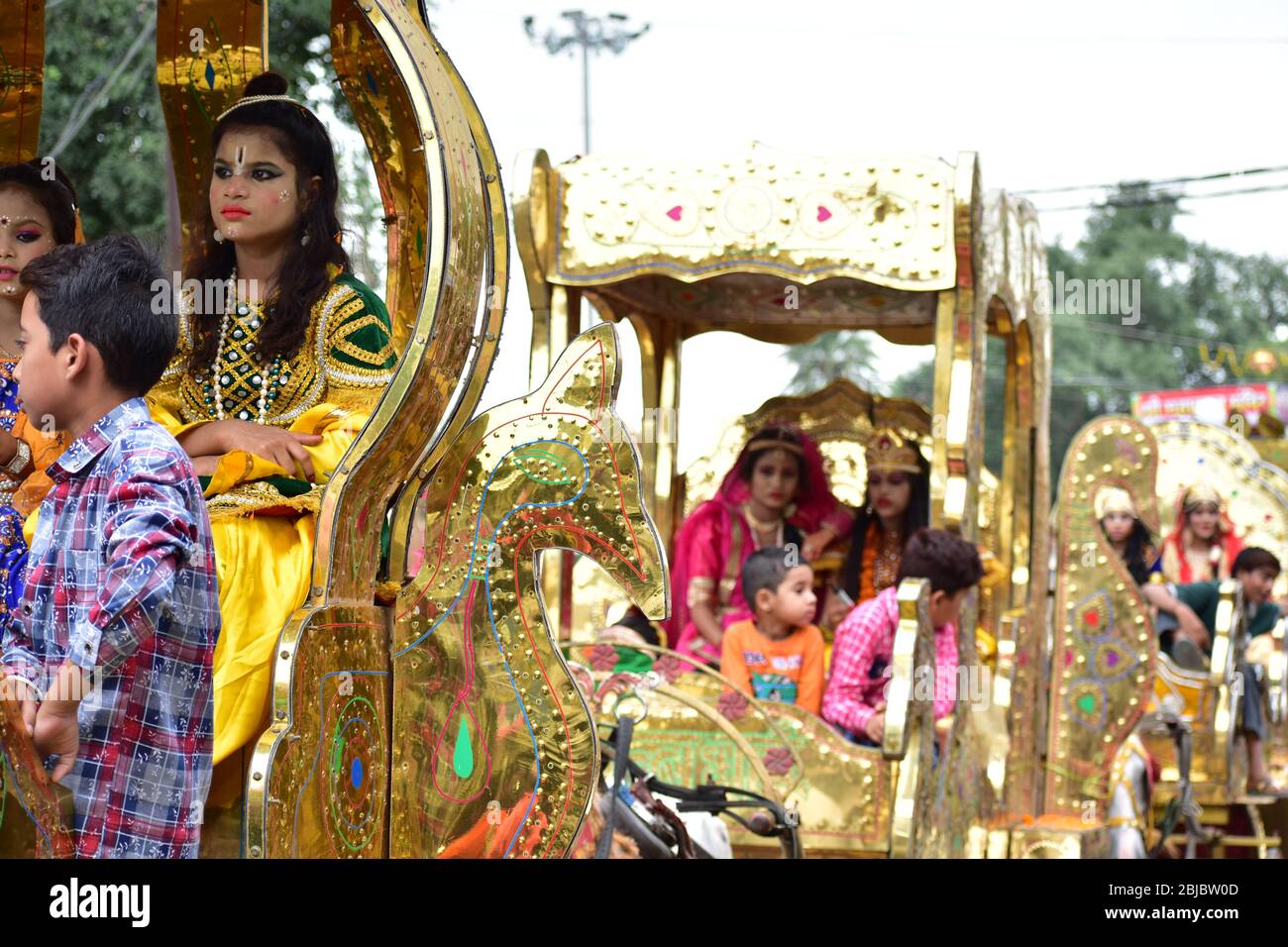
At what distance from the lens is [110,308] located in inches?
112

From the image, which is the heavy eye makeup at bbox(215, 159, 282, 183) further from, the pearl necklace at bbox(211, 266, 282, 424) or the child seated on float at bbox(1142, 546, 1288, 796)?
the child seated on float at bbox(1142, 546, 1288, 796)

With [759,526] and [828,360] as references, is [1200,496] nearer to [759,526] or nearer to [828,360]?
[759,526]

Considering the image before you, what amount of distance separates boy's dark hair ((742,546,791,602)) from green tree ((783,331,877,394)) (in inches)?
1238

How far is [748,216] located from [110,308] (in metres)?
4.45

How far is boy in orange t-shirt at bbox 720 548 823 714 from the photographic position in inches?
249

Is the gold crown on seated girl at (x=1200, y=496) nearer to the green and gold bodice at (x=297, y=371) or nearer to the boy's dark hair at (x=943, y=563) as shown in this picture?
the boy's dark hair at (x=943, y=563)

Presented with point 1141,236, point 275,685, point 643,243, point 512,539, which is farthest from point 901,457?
point 1141,236

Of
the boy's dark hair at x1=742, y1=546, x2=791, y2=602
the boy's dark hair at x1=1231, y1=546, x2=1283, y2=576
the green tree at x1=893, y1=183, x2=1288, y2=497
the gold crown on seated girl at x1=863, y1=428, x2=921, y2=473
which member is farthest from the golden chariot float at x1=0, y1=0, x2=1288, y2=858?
the green tree at x1=893, y1=183, x2=1288, y2=497

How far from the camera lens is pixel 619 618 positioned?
310 inches


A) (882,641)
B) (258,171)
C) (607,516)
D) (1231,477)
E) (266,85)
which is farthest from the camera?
(1231,477)

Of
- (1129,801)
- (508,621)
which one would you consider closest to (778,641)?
(1129,801)

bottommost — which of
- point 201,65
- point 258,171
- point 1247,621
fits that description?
point 1247,621

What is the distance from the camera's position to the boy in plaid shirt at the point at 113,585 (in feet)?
8.98

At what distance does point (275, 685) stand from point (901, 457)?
5.59m
